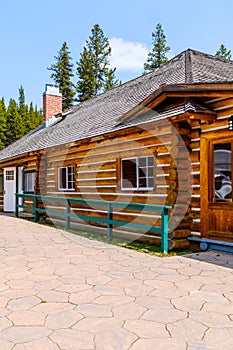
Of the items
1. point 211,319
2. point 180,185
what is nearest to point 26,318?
point 211,319

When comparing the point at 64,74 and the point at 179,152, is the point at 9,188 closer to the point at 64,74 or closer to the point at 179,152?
the point at 179,152

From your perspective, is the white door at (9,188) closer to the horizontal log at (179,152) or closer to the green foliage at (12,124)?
the horizontal log at (179,152)

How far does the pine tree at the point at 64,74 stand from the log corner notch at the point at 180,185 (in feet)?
95.0

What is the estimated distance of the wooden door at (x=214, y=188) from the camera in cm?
671

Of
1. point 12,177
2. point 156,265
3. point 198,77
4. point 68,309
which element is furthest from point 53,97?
point 68,309

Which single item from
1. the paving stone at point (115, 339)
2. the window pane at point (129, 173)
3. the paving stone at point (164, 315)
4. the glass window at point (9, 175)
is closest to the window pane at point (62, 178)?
the window pane at point (129, 173)

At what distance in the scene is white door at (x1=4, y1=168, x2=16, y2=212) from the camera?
1670 centimetres

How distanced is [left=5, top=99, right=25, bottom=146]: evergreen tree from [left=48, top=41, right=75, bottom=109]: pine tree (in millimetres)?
5307

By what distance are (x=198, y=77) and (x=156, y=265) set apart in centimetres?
471

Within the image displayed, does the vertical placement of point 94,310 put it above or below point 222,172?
below

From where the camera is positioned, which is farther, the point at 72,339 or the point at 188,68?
the point at 188,68

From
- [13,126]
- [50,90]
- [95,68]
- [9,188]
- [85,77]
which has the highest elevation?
[95,68]

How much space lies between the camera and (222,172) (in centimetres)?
709

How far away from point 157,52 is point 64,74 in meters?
10.2
